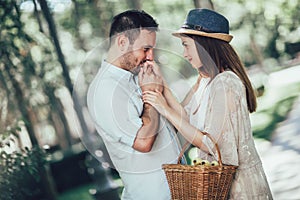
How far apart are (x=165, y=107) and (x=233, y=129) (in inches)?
9.8

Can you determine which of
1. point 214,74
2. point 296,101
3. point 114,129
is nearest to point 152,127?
point 114,129

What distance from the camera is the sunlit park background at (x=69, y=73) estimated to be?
3256mm

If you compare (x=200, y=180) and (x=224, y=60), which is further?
(x=224, y=60)

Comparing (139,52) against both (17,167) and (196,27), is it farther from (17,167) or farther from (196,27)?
(17,167)

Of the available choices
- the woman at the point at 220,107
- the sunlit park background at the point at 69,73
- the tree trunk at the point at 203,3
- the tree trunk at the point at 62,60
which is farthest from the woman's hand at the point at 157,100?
the tree trunk at the point at 203,3

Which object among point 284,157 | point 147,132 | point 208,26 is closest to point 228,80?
point 208,26

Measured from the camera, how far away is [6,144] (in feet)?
10.8

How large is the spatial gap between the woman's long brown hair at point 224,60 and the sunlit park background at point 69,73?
4.07 feet

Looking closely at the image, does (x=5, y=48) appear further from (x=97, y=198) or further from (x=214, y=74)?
(x=214, y=74)

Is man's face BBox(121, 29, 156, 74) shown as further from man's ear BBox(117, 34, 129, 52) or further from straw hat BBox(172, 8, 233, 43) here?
straw hat BBox(172, 8, 233, 43)

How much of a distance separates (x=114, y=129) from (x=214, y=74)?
0.41 metres

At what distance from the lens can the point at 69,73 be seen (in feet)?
10.8

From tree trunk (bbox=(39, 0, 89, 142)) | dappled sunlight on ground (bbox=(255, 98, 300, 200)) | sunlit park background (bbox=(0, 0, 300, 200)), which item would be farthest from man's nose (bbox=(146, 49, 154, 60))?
dappled sunlight on ground (bbox=(255, 98, 300, 200))

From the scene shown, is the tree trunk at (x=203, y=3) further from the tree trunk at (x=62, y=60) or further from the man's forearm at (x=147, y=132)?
the man's forearm at (x=147, y=132)
